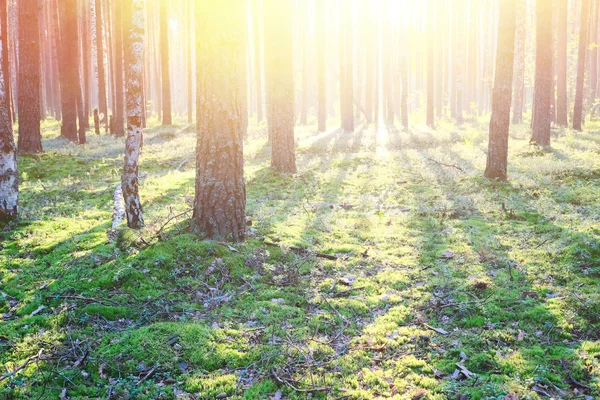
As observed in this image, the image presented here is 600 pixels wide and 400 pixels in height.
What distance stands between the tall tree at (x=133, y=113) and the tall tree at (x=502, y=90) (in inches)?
342

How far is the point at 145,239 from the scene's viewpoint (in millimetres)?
6891

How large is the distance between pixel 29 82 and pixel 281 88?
8.50 meters

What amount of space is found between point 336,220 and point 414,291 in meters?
3.50

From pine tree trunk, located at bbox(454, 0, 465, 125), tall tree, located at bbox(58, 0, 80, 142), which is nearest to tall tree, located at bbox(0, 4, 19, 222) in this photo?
tall tree, located at bbox(58, 0, 80, 142)

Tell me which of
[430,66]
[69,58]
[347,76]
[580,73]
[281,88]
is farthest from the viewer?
[430,66]

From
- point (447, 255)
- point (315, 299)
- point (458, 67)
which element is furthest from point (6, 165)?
point (458, 67)

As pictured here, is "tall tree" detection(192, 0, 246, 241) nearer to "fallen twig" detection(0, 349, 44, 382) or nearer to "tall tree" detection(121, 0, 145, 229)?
"tall tree" detection(121, 0, 145, 229)

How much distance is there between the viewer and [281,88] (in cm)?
1366

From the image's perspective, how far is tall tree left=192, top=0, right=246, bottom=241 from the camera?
6.79 m

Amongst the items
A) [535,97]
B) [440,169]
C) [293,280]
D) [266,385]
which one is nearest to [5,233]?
[293,280]

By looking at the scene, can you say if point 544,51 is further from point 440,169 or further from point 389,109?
point 389,109

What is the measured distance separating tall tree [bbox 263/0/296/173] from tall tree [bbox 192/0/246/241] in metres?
6.43

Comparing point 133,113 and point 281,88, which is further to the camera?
point 281,88

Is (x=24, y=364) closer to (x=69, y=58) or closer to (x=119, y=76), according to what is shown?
(x=69, y=58)
